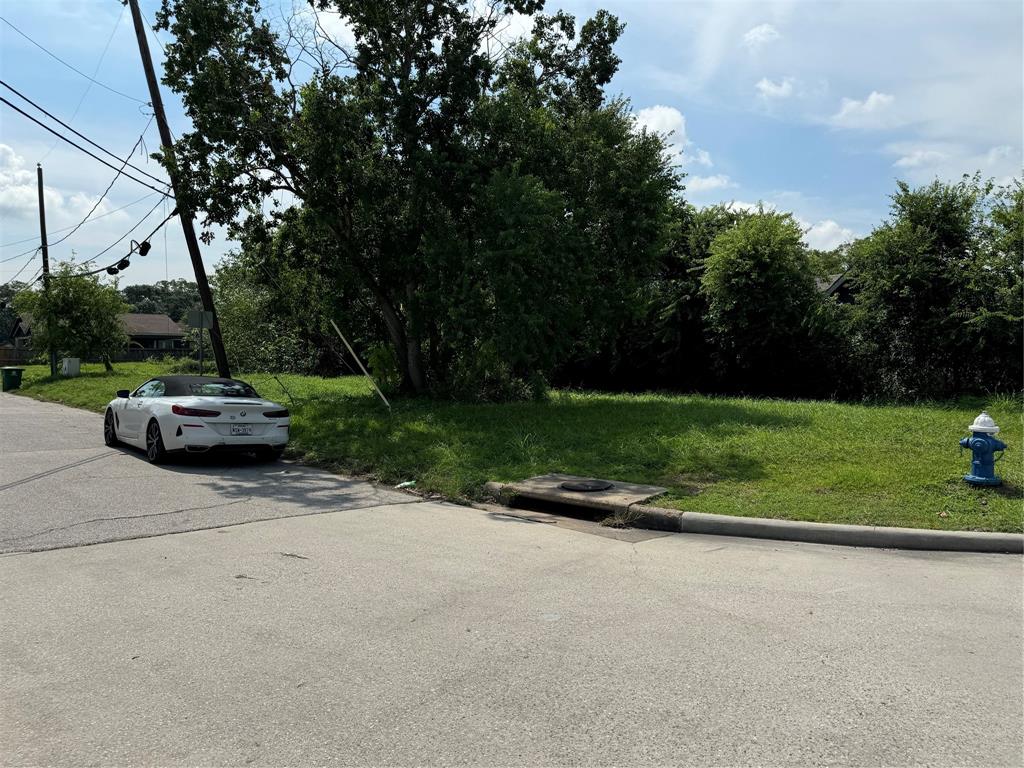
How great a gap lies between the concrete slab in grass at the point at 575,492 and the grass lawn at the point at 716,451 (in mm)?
281

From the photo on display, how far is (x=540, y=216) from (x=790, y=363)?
383 inches

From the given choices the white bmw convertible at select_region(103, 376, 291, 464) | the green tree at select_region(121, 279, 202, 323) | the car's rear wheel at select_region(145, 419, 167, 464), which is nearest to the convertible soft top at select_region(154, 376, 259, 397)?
the white bmw convertible at select_region(103, 376, 291, 464)

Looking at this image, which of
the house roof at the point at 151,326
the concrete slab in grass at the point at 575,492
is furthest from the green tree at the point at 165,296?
the concrete slab in grass at the point at 575,492

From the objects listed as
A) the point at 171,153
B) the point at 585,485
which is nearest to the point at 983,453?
the point at 585,485

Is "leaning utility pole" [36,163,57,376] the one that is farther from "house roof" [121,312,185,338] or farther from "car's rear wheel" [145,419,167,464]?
"house roof" [121,312,185,338]

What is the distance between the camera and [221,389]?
12.0 metres

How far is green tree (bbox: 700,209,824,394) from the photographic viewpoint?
1966 cm

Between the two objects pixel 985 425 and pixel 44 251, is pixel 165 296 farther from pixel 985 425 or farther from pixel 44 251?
pixel 985 425

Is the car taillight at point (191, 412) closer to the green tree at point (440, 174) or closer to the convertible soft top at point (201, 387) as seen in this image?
the convertible soft top at point (201, 387)

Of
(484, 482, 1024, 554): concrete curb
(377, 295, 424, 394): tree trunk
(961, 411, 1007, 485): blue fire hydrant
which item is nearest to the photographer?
(484, 482, 1024, 554): concrete curb

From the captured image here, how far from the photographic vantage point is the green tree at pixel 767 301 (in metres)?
19.7

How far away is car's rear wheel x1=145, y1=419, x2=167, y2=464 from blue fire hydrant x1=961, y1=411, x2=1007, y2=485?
34.1 feet

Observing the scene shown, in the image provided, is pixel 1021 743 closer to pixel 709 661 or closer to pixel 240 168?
pixel 709 661

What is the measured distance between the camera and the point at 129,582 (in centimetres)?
539
